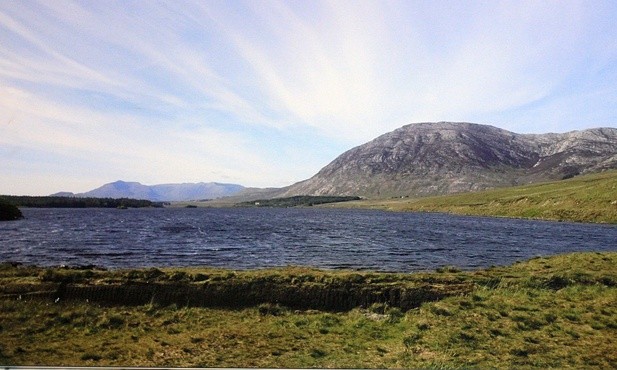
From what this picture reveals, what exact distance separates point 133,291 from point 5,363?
11932mm

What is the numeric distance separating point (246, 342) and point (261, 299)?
323 inches

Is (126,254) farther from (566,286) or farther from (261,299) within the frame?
(566,286)

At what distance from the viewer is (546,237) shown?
261ft

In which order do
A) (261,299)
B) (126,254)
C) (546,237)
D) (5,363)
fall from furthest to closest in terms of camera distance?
(546,237) < (126,254) < (261,299) < (5,363)

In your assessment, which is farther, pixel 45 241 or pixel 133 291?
pixel 45 241

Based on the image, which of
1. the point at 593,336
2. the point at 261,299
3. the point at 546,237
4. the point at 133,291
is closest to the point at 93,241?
the point at 133,291

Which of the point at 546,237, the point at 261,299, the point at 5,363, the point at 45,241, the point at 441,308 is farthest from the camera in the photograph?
the point at 546,237

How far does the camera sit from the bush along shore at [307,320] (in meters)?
13.3

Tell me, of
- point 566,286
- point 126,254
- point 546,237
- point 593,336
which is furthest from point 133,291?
point 546,237

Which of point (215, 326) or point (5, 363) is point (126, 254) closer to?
point (215, 326)

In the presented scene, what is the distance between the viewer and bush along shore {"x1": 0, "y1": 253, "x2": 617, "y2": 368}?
13.3m

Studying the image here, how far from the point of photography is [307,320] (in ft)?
62.7

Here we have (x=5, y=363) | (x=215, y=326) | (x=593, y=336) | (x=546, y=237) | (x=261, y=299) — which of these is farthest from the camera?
(x=546, y=237)

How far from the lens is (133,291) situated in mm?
23609
